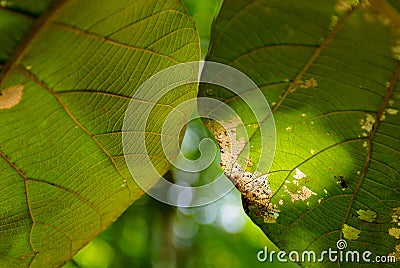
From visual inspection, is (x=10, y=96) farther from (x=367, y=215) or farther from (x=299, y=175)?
(x=367, y=215)

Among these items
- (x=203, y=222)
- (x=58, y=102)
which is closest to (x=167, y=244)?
(x=203, y=222)

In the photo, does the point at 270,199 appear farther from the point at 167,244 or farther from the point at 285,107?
the point at 167,244

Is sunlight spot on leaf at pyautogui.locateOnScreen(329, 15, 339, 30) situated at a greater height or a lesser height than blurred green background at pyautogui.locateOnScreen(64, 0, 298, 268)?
lesser

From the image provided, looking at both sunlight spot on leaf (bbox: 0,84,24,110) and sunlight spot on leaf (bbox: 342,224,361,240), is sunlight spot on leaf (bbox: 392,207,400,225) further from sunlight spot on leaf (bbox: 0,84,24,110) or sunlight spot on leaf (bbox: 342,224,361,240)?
sunlight spot on leaf (bbox: 0,84,24,110)

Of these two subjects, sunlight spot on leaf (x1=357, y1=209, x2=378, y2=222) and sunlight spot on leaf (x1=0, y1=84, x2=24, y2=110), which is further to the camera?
sunlight spot on leaf (x1=357, y1=209, x2=378, y2=222)

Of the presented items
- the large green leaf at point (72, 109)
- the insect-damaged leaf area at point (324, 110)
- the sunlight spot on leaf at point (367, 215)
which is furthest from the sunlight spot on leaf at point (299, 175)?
the large green leaf at point (72, 109)

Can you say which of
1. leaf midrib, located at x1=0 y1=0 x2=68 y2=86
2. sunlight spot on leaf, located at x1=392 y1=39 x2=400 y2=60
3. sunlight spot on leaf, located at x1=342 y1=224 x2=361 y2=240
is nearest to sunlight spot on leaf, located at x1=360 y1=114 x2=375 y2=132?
sunlight spot on leaf, located at x1=392 y1=39 x2=400 y2=60

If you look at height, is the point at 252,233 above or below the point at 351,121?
above
